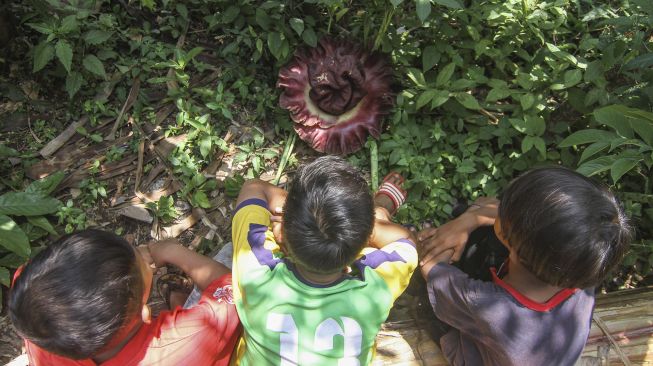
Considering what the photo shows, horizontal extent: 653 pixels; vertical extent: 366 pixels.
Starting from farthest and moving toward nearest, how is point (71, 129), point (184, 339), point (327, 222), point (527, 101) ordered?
point (71, 129), point (527, 101), point (184, 339), point (327, 222)

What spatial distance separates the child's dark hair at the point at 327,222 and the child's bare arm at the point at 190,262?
75 cm

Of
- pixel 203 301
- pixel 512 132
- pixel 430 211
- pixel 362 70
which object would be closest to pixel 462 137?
pixel 512 132

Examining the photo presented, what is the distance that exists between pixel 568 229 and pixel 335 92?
5.99 feet

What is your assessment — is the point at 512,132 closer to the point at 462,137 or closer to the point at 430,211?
the point at 462,137

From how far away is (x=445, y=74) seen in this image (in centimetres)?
297

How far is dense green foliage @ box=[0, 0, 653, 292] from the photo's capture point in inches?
114

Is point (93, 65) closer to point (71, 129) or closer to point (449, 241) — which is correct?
point (71, 129)

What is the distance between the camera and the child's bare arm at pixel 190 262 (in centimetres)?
247

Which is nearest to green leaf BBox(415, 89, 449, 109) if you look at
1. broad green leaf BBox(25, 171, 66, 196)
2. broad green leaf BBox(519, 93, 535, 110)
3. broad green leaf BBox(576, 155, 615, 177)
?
broad green leaf BBox(519, 93, 535, 110)

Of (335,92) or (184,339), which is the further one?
(335,92)

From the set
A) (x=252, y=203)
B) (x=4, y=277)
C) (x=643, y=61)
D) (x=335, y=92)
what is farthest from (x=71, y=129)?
(x=643, y=61)

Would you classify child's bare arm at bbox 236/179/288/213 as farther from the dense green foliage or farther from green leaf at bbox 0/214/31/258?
green leaf at bbox 0/214/31/258

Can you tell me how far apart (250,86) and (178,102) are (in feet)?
1.61

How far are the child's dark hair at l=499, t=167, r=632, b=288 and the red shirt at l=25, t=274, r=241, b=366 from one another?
1.26 meters
